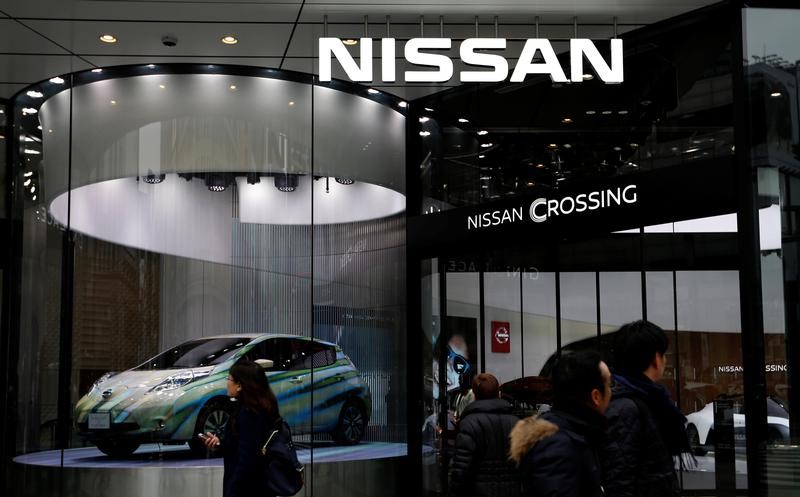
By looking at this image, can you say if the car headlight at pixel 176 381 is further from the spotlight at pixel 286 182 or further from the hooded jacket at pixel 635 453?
the hooded jacket at pixel 635 453

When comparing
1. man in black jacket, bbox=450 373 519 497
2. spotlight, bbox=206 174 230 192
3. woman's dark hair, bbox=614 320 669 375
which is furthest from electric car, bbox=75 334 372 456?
woman's dark hair, bbox=614 320 669 375

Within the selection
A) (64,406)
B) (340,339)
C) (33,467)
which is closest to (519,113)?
(340,339)

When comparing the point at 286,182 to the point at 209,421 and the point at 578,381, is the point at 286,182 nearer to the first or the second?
the point at 209,421

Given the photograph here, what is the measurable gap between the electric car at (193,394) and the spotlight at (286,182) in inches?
68.6

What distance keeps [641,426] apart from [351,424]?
24.5 feet

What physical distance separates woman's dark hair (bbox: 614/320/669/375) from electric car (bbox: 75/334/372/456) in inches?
266

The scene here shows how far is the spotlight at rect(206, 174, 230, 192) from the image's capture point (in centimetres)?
1059

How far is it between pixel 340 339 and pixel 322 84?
3128 mm

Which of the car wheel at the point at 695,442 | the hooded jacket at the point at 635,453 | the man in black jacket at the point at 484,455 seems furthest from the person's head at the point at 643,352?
the car wheel at the point at 695,442

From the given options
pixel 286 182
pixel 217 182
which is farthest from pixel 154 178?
pixel 286 182

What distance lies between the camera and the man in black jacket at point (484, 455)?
19.7ft

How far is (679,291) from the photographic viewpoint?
37.1 ft

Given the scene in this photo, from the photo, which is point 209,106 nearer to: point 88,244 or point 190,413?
point 88,244

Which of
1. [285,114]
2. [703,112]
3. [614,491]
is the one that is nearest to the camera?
[614,491]
